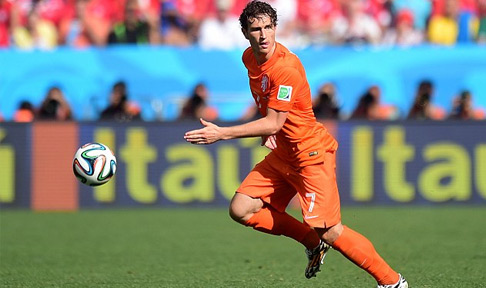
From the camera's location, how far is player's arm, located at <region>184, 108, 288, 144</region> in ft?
21.0

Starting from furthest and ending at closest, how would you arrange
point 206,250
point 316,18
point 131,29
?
1. point 316,18
2. point 131,29
3. point 206,250

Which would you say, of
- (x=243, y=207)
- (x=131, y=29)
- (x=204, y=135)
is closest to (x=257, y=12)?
(x=204, y=135)

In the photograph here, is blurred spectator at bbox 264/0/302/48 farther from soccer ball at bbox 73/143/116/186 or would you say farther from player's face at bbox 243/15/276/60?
player's face at bbox 243/15/276/60

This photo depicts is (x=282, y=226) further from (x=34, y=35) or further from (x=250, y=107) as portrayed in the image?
(x=34, y=35)

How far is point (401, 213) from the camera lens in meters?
13.8

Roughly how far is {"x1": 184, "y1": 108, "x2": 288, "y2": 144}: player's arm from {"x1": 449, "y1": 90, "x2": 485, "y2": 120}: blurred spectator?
8667mm

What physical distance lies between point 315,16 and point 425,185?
4553mm

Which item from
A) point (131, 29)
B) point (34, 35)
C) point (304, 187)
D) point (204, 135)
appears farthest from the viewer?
point (34, 35)

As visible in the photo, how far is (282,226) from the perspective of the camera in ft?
25.0

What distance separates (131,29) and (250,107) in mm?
2618

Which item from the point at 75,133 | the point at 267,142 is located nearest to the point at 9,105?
the point at 75,133

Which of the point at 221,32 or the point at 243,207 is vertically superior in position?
the point at 221,32

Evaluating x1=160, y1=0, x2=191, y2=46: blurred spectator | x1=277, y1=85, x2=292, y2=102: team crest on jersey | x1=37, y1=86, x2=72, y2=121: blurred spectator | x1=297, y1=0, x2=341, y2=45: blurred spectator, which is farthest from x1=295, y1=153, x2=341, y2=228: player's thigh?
x1=297, y1=0, x2=341, y2=45: blurred spectator

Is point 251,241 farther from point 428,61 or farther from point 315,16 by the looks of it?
point 315,16
